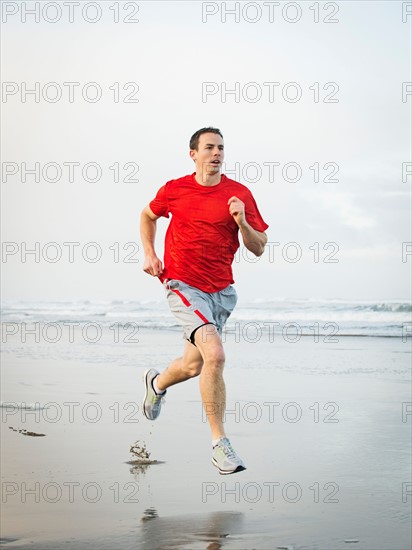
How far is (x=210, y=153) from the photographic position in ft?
19.1

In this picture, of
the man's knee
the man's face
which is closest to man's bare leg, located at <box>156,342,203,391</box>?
the man's knee

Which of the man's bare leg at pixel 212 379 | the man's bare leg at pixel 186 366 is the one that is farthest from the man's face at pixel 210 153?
the man's bare leg at pixel 186 366

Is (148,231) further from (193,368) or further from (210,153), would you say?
A: (193,368)

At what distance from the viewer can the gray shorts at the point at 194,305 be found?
6.04 m

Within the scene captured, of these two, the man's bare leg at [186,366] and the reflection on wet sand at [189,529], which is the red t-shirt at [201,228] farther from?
the reflection on wet sand at [189,529]

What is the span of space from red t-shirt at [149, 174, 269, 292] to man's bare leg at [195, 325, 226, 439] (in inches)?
13.2

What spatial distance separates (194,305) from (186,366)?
1.85 ft

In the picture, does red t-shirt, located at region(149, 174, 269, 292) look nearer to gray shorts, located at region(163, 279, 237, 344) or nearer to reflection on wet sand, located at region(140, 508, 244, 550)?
gray shorts, located at region(163, 279, 237, 344)

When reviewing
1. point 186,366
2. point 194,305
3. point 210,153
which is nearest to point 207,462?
point 186,366

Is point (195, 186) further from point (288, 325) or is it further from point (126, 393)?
point (288, 325)

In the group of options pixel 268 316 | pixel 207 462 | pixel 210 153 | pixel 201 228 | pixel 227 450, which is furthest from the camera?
pixel 268 316

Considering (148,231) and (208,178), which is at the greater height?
(208,178)

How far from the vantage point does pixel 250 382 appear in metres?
11.2

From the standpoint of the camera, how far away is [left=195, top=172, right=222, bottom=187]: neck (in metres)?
5.95
